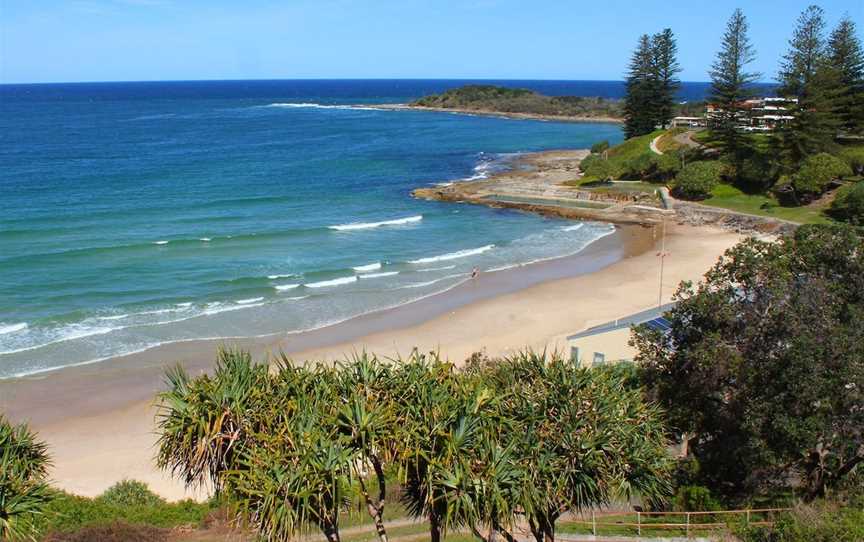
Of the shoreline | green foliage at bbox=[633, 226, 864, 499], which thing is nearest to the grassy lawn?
green foliage at bbox=[633, 226, 864, 499]

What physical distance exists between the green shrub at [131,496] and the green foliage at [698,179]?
142 feet

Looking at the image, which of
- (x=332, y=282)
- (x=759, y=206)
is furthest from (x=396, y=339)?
(x=759, y=206)

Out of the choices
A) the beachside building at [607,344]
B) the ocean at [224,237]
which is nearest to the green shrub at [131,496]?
the ocean at [224,237]

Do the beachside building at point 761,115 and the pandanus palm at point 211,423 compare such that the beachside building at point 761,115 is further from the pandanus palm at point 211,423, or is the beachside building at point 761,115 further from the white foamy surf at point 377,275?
the pandanus palm at point 211,423

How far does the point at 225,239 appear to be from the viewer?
1700 inches

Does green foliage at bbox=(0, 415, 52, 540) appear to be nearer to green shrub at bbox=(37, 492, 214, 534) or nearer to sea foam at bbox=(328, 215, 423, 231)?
green shrub at bbox=(37, 492, 214, 534)

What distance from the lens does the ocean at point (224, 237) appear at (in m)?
31.1

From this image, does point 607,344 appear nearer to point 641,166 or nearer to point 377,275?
point 377,275

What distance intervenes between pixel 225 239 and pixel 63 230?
31.9ft

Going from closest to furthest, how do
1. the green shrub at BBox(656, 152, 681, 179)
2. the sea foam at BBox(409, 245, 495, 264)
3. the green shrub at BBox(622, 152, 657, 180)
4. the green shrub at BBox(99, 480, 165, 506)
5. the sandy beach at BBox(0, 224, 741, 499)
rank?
the green shrub at BBox(99, 480, 165, 506) < the sandy beach at BBox(0, 224, 741, 499) < the sea foam at BBox(409, 245, 495, 264) < the green shrub at BBox(656, 152, 681, 179) < the green shrub at BBox(622, 152, 657, 180)

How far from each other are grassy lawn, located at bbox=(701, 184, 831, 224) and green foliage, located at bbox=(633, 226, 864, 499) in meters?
30.6

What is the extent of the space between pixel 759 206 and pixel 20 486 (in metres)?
47.0

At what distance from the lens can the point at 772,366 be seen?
12547 mm

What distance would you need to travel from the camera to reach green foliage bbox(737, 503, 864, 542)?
10820mm
